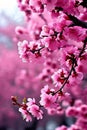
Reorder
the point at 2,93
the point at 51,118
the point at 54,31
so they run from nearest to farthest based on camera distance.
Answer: the point at 54,31, the point at 2,93, the point at 51,118

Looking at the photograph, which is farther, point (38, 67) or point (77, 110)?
point (38, 67)

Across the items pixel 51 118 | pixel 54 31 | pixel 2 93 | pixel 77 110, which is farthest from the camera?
pixel 51 118

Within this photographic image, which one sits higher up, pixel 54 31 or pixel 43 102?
pixel 54 31

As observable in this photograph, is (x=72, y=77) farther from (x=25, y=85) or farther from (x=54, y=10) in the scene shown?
(x=25, y=85)

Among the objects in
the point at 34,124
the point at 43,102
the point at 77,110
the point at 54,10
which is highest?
the point at 34,124

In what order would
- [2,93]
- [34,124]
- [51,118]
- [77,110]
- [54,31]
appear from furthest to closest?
1. [51,118]
2. [2,93]
3. [34,124]
4. [77,110]
5. [54,31]

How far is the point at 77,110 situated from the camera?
9.95 metres

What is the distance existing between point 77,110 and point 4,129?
14445mm

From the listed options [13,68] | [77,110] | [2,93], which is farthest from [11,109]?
[77,110]

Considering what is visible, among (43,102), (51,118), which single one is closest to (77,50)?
(43,102)

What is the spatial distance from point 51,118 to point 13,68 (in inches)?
181

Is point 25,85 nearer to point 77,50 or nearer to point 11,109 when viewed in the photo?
point 11,109

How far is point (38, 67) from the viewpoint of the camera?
24.2 meters

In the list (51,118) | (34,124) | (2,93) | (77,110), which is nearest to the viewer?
(77,110)
